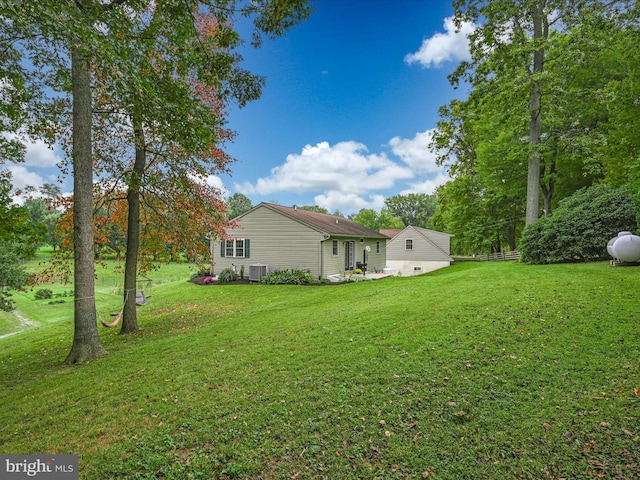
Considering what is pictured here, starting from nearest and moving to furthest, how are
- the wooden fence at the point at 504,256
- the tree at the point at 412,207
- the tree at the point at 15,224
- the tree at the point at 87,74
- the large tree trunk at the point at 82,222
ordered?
the tree at the point at 87,74 < the tree at the point at 15,224 < the large tree trunk at the point at 82,222 < the wooden fence at the point at 504,256 < the tree at the point at 412,207

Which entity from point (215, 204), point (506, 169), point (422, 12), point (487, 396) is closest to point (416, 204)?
point (506, 169)

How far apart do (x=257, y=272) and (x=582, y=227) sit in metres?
→ 14.7

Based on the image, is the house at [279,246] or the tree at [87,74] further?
the house at [279,246]

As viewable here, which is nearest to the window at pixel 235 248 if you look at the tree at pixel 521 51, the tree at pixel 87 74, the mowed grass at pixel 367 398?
the mowed grass at pixel 367 398

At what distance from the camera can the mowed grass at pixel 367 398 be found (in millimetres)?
2877

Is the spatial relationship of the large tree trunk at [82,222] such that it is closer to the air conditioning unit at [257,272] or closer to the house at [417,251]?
the air conditioning unit at [257,272]

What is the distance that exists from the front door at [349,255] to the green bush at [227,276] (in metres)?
6.87

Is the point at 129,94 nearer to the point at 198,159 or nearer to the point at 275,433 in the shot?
the point at 198,159

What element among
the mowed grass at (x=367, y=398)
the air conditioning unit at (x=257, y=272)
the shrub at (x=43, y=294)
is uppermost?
the air conditioning unit at (x=257, y=272)

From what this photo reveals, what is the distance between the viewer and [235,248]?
1969cm

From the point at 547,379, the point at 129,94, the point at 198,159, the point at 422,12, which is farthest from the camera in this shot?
the point at 422,12

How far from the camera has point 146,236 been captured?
9.60 m

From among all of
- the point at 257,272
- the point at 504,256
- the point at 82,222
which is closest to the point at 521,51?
the point at 257,272

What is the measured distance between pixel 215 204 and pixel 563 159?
18.9m
